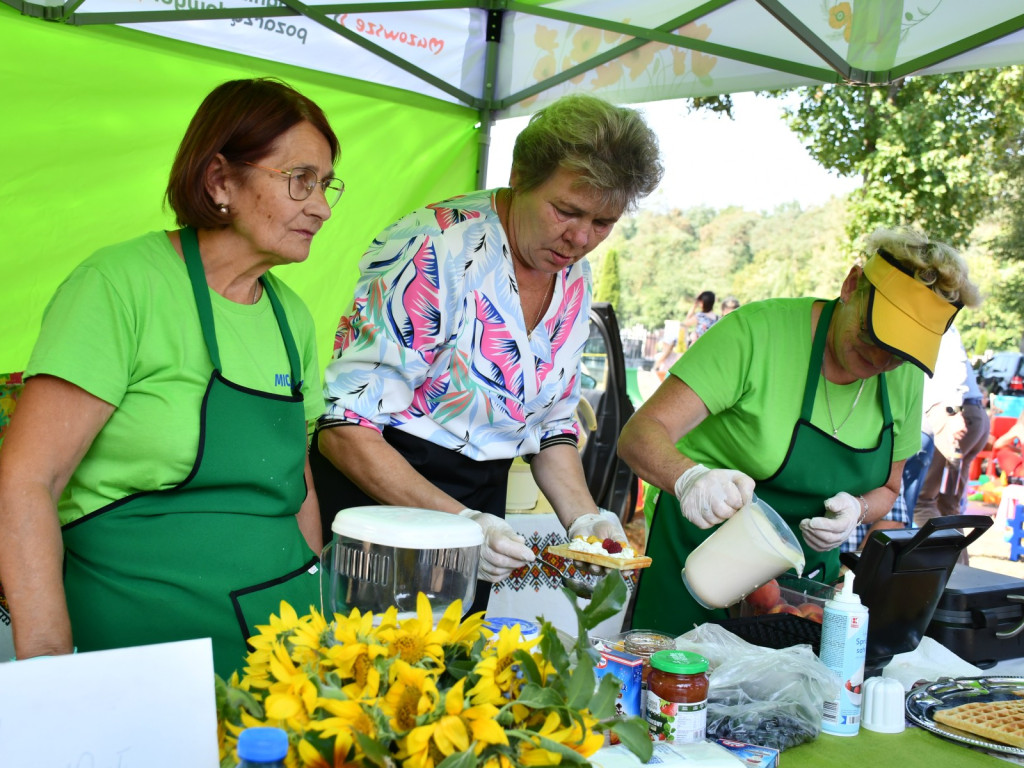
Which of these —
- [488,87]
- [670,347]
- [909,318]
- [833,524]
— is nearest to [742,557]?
[833,524]

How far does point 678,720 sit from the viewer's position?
4.49ft

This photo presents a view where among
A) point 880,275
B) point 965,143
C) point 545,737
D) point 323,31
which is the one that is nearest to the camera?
point 545,737

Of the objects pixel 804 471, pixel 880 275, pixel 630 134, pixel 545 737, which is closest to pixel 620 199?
pixel 630 134

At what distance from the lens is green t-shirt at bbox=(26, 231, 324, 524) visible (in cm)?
144

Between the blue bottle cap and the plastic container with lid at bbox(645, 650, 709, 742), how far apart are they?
0.79 m

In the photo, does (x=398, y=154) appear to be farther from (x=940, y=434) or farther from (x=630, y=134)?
(x=940, y=434)

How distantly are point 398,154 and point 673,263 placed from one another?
121 feet

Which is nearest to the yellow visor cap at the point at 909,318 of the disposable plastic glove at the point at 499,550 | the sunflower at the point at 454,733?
the disposable plastic glove at the point at 499,550

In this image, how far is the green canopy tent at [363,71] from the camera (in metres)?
3.06

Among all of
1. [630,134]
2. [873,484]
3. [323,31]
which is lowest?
[873,484]

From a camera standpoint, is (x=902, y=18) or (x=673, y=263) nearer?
(x=902, y=18)

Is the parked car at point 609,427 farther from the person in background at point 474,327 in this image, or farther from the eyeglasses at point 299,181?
the eyeglasses at point 299,181

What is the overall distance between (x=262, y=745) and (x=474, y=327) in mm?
1412

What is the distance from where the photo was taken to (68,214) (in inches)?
125
